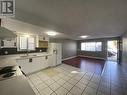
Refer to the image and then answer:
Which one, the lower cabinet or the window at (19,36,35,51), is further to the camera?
the window at (19,36,35,51)

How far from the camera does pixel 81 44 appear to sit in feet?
32.0

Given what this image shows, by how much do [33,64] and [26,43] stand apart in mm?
1431

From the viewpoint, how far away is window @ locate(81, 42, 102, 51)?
818 cm

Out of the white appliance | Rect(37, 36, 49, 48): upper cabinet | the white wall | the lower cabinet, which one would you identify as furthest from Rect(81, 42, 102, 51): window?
the white wall

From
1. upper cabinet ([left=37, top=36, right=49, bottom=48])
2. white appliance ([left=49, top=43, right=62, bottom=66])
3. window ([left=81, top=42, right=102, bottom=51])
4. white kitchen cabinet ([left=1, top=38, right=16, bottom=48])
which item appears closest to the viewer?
white kitchen cabinet ([left=1, top=38, right=16, bottom=48])

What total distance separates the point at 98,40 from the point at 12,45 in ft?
25.4

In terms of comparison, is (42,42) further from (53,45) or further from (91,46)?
(91,46)

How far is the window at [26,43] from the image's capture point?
4.27 metres

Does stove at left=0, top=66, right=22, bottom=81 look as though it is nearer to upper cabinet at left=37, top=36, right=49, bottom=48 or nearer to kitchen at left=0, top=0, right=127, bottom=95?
kitchen at left=0, top=0, right=127, bottom=95

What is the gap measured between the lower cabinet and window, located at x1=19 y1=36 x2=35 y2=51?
995mm

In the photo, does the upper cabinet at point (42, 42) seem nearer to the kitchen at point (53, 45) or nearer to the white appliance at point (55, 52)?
the kitchen at point (53, 45)

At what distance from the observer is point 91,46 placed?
29.3ft

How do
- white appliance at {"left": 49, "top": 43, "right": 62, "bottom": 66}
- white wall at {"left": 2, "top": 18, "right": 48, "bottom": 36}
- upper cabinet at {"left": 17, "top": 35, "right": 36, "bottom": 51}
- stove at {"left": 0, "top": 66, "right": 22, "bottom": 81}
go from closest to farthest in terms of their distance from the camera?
stove at {"left": 0, "top": 66, "right": 22, "bottom": 81}
white wall at {"left": 2, "top": 18, "right": 48, "bottom": 36}
upper cabinet at {"left": 17, "top": 35, "right": 36, "bottom": 51}
white appliance at {"left": 49, "top": 43, "right": 62, "bottom": 66}

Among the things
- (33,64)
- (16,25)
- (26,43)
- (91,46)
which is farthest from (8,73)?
(91,46)
